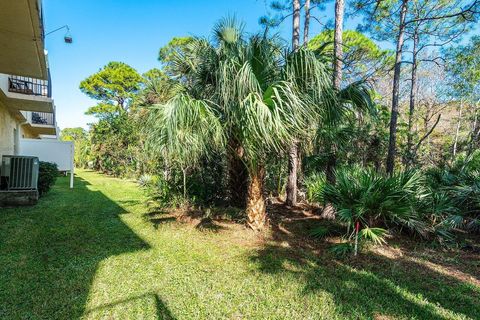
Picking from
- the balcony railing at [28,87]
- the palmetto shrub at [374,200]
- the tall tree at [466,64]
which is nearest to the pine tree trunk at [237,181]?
the palmetto shrub at [374,200]

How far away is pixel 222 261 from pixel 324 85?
336 cm

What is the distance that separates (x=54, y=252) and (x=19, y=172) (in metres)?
4.96

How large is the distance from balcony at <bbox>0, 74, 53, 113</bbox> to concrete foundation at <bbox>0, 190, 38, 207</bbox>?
131 inches

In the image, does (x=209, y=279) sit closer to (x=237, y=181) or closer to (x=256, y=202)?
(x=256, y=202)

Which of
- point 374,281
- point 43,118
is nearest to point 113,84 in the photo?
point 43,118

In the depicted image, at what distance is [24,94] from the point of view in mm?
9883

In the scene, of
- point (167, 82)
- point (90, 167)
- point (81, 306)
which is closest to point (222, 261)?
point (81, 306)

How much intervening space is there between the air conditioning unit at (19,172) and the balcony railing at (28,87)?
11.5 feet

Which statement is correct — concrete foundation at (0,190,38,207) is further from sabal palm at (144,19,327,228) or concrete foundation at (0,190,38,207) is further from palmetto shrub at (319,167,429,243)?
palmetto shrub at (319,167,429,243)

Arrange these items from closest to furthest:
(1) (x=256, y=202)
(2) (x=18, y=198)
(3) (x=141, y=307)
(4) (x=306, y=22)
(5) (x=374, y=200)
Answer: (3) (x=141, y=307) → (5) (x=374, y=200) → (1) (x=256, y=202) → (2) (x=18, y=198) → (4) (x=306, y=22)

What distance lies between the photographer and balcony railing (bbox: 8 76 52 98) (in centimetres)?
1006

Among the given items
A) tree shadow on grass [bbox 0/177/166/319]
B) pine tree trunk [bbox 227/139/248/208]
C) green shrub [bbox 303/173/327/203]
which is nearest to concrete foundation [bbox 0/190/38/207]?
tree shadow on grass [bbox 0/177/166/319]

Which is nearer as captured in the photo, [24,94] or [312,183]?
[312,183]

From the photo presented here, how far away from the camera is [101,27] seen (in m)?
11.5
